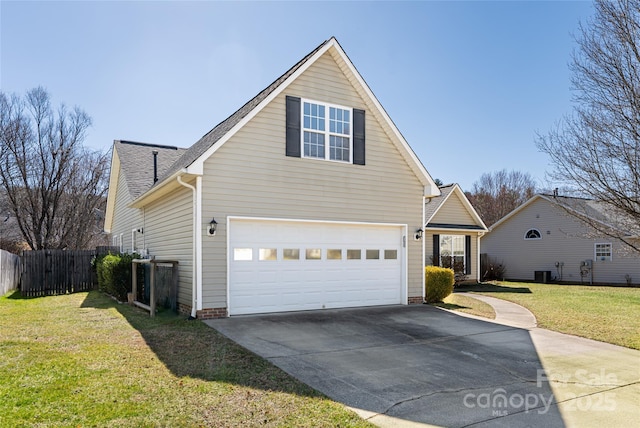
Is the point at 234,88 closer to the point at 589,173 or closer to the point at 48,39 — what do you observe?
the point at 48,39

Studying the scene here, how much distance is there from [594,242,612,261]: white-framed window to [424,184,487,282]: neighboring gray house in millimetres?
7386

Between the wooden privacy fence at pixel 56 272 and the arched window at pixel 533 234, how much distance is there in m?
23.8

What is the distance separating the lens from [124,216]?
19.8m

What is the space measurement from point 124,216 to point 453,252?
1580cm

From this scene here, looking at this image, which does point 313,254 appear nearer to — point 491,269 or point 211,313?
point 211,313

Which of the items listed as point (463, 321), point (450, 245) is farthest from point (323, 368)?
point (450, 245)

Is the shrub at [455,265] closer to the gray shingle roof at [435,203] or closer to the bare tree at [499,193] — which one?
the gray shingle roof at [435,203]

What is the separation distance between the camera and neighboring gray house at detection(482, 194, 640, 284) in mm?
23266

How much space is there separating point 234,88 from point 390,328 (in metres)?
9.87

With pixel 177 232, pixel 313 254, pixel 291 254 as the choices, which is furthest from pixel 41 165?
pixel 313 254

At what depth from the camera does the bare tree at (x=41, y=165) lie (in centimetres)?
2320

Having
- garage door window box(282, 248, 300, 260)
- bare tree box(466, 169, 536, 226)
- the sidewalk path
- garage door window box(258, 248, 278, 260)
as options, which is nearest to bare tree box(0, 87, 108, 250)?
garage door window box(258, 248, 278, 260)

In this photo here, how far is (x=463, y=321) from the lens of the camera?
34.2 feet

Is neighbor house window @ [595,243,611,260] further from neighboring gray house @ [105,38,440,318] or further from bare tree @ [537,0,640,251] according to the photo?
bare tree @ [537,0,640,251]
